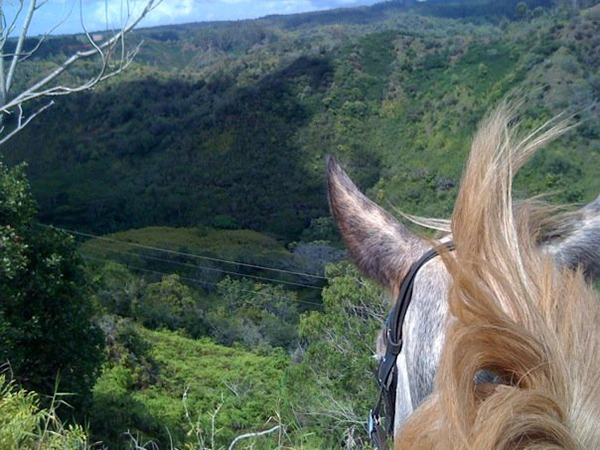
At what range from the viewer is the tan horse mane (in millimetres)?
679

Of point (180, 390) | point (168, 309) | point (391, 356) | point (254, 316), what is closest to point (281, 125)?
point (254, 316)

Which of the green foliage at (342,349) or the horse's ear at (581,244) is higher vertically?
the horse's ear at (581,244)

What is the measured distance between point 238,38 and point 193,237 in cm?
4557

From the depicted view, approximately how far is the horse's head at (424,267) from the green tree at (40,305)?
24.3 ft

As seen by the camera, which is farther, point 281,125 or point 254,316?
point 281,125

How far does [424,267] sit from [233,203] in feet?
161

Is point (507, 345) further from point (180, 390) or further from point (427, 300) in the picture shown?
point (180, 390)

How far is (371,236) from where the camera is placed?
53.6 inches

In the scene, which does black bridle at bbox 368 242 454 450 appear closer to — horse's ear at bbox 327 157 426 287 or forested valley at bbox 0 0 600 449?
horse's ear at bbox 327 157 426 287

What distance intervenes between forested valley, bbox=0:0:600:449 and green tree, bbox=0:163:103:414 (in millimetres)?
31

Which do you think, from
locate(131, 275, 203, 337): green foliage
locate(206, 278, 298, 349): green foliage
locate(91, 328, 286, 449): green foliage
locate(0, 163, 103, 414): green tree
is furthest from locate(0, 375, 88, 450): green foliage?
locate(131, 275, 203, 337): green foliage

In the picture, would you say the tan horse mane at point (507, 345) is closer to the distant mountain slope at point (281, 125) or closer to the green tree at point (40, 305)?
the green tree at point (40, 305)

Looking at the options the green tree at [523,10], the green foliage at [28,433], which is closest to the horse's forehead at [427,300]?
the green foliage at [28,433]

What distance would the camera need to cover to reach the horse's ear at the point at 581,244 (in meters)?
1.12
